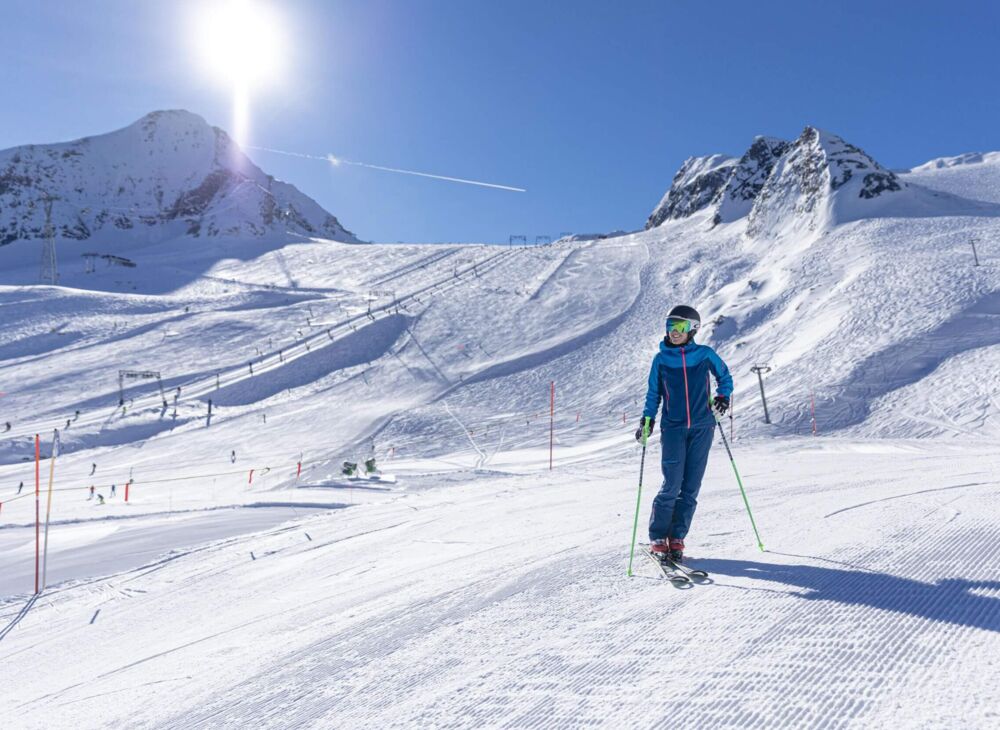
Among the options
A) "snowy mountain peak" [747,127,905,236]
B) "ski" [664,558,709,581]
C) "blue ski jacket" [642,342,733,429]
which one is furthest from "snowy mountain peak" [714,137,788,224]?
"ski" [664,558,709,581]

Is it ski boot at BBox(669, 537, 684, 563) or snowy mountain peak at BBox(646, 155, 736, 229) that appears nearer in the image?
ski boot at BBox(669, 537, 684, 563)

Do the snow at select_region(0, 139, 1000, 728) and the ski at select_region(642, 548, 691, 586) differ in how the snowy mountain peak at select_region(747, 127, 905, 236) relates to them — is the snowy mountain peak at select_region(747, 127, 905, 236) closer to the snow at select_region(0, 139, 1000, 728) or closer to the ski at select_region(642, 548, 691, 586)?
the snow at select_region(0, 139, 1000, 728)

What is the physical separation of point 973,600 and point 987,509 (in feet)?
7.98

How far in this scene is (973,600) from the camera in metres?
3.18

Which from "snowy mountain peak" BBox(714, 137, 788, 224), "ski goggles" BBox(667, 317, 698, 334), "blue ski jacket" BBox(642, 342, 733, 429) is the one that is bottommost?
"blue ski jacket" BBox(642, 342, 733, 429)

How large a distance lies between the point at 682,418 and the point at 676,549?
3.02 ft

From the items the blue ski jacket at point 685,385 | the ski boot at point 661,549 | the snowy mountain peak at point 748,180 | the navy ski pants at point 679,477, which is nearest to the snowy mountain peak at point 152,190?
the snowy mountain peak at point 748,180

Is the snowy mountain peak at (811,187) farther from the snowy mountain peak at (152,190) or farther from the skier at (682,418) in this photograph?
the snowy mountain peak at (152,190)

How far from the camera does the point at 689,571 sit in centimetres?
411

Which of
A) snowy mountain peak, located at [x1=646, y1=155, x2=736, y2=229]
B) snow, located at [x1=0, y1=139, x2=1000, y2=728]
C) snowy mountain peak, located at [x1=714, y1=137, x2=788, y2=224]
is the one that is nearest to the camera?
snow, located at [x1=0, y1=139, x2=1000, y2=728]

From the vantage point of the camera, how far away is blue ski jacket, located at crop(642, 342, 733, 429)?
4.61 metres

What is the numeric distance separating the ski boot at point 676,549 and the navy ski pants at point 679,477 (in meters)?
0.07

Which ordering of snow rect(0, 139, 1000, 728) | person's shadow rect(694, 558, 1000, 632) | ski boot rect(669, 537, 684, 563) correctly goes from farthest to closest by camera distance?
ski boot rect(669, 537, 684, 563) → person's shadow rect(694, 558, 1000, 632) → snow rect(0, 139, 1000, 728)

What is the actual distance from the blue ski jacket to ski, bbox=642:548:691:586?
3.12 ft
